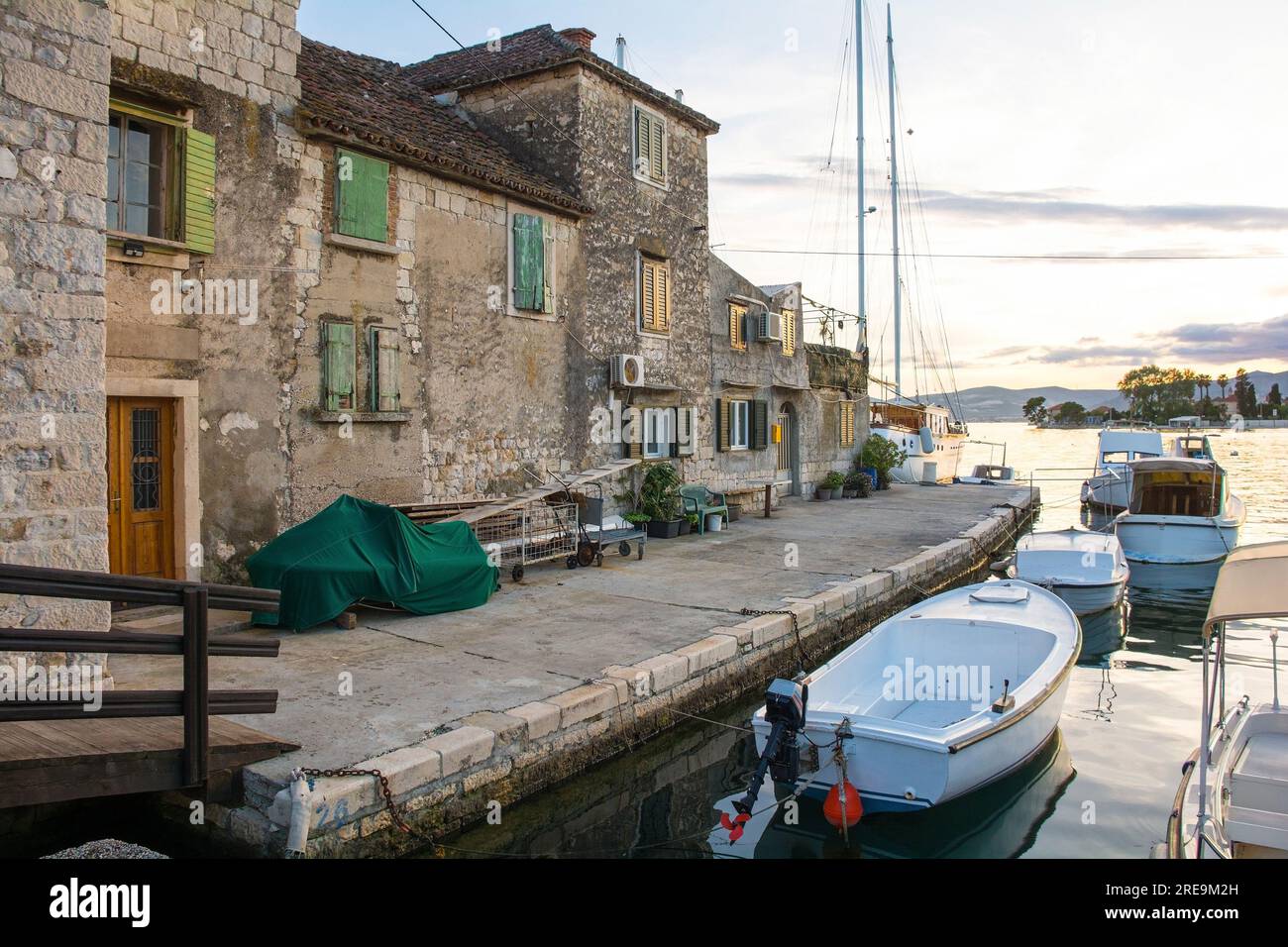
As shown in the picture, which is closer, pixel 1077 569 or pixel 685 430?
pixel 1077 569

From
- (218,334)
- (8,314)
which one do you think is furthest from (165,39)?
(8,314)

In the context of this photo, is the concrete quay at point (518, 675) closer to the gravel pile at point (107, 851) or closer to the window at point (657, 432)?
the gravel pile at point (107, 851)

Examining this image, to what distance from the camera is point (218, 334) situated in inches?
378

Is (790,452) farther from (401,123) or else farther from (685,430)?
(401,123)

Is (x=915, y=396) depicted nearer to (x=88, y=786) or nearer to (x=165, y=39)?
(x=165, y=39)

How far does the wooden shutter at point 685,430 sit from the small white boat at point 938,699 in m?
8.55

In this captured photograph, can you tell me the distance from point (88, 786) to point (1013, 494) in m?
27.3

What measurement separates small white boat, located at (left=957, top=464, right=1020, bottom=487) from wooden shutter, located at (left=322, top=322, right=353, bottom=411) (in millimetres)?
27332

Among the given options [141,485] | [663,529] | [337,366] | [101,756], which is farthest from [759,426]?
[101,756]

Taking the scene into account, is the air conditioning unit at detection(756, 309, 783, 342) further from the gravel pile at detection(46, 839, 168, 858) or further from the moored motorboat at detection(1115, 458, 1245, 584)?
the gravel pile at detection(46, 839, 168, 858)

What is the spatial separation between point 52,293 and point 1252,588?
27.2 feet

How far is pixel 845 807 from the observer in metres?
6.33

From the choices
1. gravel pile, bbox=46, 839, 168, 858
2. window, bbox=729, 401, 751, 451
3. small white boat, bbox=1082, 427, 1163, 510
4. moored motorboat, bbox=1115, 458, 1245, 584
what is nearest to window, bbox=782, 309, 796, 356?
window, bbox=729, 401, 751, 451

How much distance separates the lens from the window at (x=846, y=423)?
26297 mm
